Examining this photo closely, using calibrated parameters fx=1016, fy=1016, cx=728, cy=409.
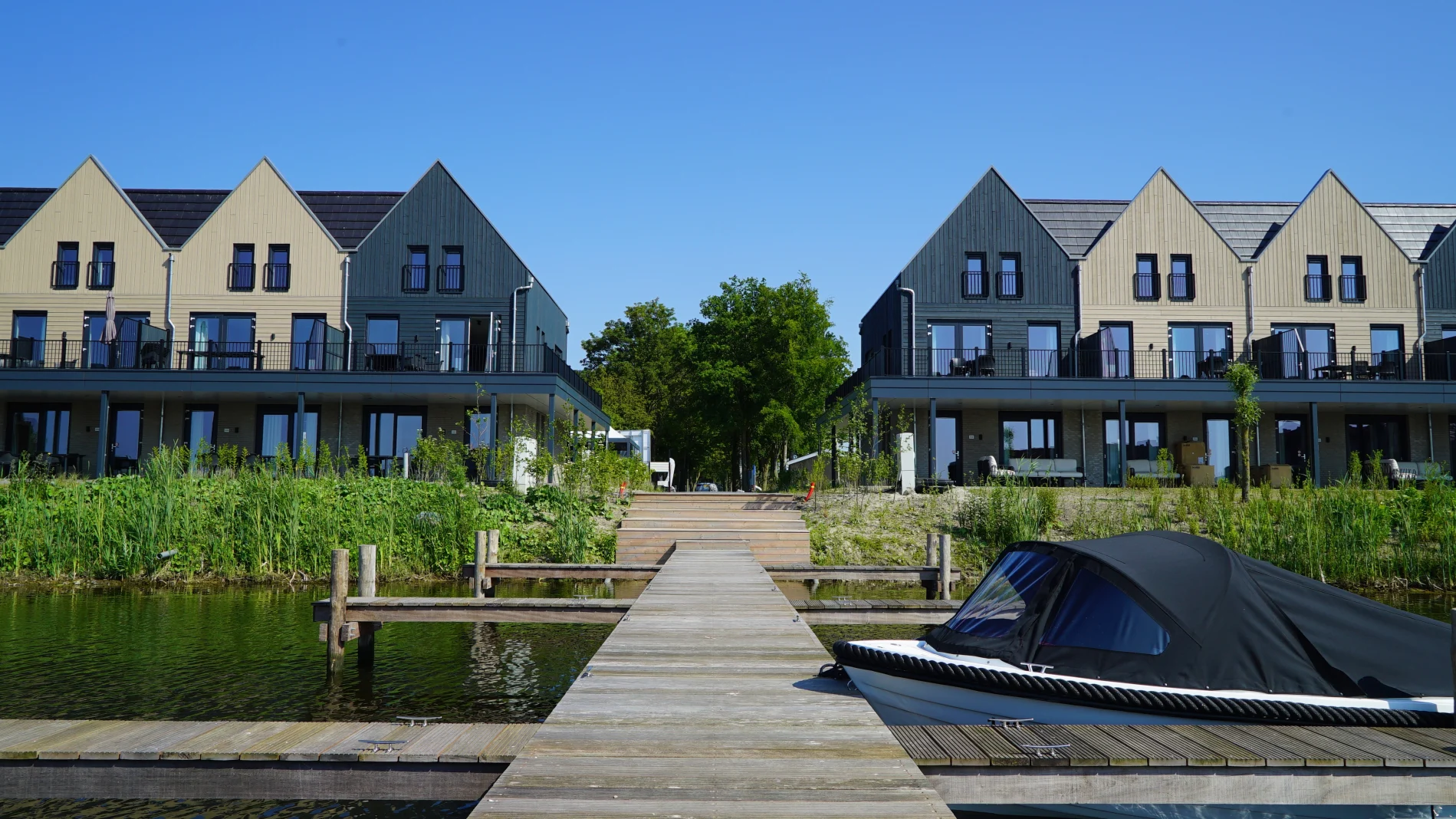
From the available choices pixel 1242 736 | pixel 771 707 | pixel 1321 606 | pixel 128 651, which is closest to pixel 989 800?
pixel 771 707

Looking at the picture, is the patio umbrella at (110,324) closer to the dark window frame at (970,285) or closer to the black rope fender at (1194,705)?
the dark window frame at (970,285)

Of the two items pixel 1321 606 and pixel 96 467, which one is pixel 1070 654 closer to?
pixel 1321 606

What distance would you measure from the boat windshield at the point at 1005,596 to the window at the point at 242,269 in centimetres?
2897

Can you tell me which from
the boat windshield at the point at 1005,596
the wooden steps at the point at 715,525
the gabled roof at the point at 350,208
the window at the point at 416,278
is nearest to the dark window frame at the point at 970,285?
the wooden steps at the point at 715,525

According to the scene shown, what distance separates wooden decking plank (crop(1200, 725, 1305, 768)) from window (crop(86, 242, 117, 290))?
33.2 meters

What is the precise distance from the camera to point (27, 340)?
27.4 m

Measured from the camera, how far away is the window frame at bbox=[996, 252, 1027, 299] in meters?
30.1

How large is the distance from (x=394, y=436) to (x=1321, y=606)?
27067mm

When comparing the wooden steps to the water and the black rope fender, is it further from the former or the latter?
the black rope fender

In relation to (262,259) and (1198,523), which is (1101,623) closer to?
(1198,523)

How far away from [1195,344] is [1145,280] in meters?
2.37

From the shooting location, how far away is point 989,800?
4547 mm

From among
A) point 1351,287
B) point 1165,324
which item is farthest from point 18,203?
point 1351,287

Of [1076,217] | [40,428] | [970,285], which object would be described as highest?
[1076,217]
